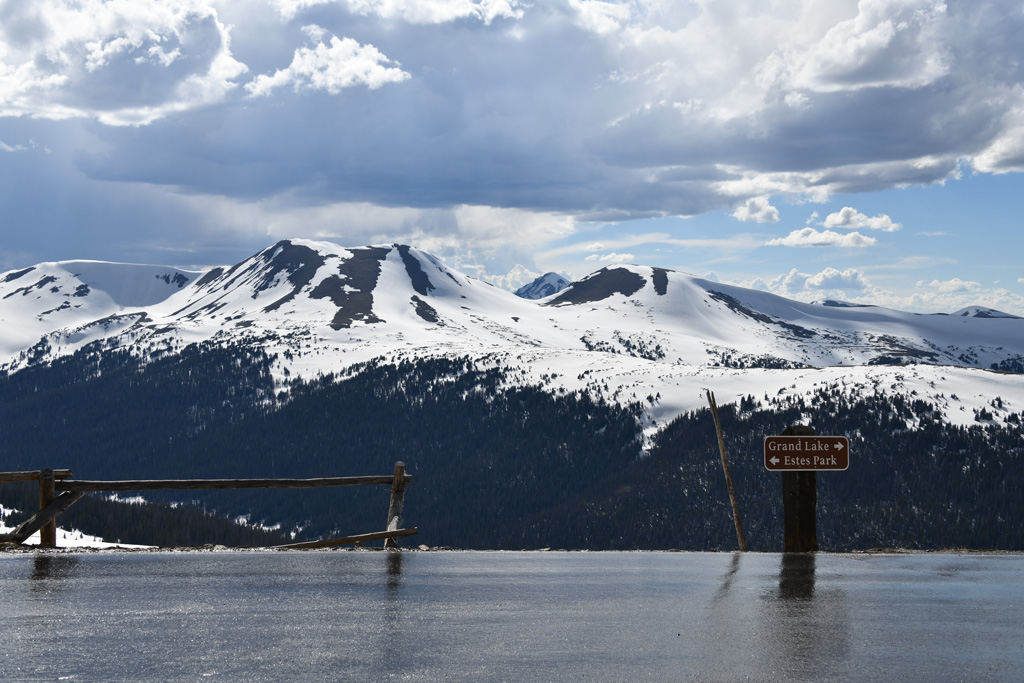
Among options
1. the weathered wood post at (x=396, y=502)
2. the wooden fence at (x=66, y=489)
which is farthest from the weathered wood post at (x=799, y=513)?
the weathered wood post at (x=396, y=502)

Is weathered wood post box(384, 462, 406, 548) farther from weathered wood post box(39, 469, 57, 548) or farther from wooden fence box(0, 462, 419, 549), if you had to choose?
weathered wood post box(39, 469, 57, 548)

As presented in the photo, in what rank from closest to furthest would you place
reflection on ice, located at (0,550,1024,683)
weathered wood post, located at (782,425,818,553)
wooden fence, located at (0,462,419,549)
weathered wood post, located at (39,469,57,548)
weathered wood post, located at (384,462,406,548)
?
reflection on ice, located at (0,550,1024,683) → wooden fence, located at (0,462,419,549) → weathered wood post, located at (39,469,57,548) → weathered wood post, located at (782,425,818,553) → weathered wood post, located at (384,462,406,548)

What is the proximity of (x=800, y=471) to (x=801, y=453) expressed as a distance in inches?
17.2

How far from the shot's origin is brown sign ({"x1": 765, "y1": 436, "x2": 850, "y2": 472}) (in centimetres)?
2155

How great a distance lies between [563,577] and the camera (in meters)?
17.1

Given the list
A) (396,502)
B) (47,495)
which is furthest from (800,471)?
(47,495)

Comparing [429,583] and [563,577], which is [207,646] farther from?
[563,577]

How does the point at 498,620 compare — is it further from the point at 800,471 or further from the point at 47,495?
the point at 47,495

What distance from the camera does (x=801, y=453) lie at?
21.7 m

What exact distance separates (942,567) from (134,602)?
15.0 meters

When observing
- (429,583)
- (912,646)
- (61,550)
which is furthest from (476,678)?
(61,550)

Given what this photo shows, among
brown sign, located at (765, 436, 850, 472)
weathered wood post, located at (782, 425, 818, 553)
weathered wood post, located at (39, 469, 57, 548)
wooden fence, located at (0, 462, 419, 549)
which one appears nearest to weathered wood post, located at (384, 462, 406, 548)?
wooden fence, located at (0, 462, 419, 549)

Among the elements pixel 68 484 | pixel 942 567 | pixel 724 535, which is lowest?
pixel 724 535

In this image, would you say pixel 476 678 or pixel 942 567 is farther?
pixel 942 567
